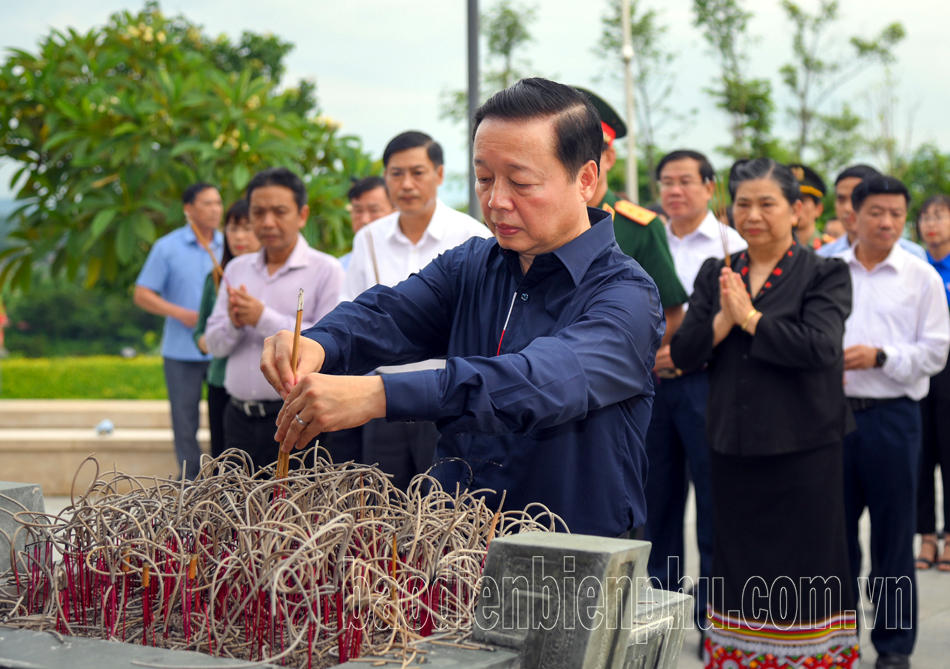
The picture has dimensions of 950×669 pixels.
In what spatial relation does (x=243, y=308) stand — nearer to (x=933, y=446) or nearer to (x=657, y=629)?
(x=657, y=629)

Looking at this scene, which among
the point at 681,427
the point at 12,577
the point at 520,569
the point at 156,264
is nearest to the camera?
the point at 520,569

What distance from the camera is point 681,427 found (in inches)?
171

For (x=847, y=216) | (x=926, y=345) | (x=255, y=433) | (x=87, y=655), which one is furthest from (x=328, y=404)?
(x=847, y=216)

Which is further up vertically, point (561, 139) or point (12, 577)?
point (561, 139)

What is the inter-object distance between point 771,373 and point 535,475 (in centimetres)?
197

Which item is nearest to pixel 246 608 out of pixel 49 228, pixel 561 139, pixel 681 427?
pixel 561 139

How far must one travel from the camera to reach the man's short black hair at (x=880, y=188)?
4211 mm

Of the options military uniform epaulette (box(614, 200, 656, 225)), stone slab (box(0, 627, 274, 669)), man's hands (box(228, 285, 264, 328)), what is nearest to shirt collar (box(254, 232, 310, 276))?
man's hands (box(228, 285, 264, 328))

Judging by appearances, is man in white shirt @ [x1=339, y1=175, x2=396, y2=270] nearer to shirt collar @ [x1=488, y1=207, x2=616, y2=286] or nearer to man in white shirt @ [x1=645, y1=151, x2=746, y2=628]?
man in white shirt @ [x1=645, y1=151, x2=746, y2=628]

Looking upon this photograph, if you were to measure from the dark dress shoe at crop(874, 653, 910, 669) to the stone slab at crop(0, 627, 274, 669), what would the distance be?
3.36 metres

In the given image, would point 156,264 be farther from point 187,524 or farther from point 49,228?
point 187,524

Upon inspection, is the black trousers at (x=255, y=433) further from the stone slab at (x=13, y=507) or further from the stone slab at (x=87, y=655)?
the stone slab at (x=87, y=655)

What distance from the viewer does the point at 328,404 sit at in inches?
58.4

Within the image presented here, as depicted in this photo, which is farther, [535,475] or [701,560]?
[701,560]
